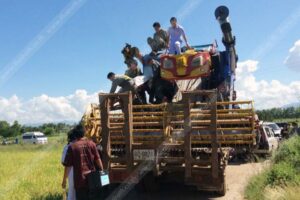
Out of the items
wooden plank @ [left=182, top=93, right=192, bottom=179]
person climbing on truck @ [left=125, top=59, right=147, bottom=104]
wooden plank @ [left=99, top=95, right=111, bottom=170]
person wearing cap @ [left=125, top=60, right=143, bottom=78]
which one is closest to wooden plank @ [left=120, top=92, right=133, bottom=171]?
wooden plank @ [left=99, top=95, right=111, bottom=170]

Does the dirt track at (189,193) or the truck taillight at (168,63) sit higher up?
the truck taillight at (168,63)

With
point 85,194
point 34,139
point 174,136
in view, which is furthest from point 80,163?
point 34,139

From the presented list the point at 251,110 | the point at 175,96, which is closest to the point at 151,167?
the point at 251,110

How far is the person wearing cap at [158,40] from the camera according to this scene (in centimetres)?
1141

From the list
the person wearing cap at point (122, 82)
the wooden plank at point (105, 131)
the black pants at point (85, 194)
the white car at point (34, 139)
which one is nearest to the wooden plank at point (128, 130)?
the wooden plank at point (105, 131)

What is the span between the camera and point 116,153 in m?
9.09

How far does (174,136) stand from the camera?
830 cm

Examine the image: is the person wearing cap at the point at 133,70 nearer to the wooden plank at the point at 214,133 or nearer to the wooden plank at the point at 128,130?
the wooden plank at the point at 128,130

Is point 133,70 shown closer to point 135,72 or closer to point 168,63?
point 135,72

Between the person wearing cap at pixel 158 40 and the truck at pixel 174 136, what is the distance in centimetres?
273

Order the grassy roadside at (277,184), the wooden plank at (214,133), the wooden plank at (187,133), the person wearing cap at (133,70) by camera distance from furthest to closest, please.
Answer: the person wearing cap at (133,70), the grassy roadside at (277,184), the wooden plank at (187,133), the wooden plank at (214,133)

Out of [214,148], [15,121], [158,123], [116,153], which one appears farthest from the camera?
[15,121]

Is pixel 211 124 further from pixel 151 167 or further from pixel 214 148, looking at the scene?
pixel 151 167

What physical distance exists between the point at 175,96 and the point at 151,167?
2.83m
